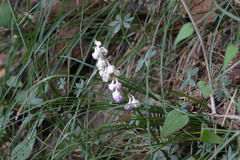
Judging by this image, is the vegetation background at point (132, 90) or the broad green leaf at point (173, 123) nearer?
the broad green leaf at point (173, 123)

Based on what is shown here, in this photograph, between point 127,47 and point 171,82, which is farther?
point 127,47

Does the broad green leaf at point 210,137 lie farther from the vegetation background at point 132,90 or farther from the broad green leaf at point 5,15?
the broad green leaf at point 5,15

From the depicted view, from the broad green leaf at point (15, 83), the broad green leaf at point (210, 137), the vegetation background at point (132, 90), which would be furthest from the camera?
the broad green leaf at point (15, 83)

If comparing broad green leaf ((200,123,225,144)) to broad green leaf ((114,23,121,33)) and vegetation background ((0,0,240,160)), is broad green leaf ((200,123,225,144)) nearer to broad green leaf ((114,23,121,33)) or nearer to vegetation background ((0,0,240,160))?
vegetation background ((0,0,240,160))

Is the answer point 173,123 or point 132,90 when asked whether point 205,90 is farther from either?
point 132,90

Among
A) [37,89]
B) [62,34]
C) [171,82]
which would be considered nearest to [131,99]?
[37,89]

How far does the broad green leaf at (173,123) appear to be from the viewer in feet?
2.91

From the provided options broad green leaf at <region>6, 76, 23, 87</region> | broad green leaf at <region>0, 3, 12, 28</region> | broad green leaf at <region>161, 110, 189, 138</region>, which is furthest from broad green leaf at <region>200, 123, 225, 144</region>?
broad green leaf at <region>0, 3, 12, 28</region>

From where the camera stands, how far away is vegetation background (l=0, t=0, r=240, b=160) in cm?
122

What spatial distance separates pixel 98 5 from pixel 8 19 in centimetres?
84

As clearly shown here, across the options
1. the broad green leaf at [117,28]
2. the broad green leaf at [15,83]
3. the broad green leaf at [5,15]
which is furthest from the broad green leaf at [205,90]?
the broad green leaf at [5,15]

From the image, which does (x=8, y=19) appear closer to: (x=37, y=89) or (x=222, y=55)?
(x=37, y=89)

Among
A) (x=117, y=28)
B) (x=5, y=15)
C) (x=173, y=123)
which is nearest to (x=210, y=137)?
(x=173, y=123)

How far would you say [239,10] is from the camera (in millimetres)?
1602
